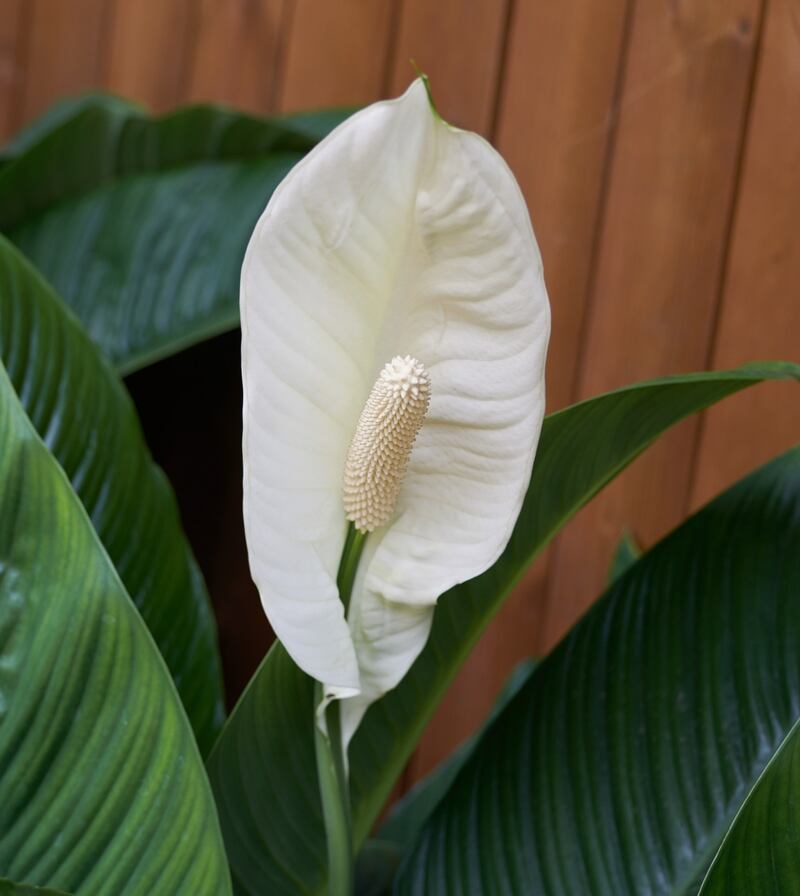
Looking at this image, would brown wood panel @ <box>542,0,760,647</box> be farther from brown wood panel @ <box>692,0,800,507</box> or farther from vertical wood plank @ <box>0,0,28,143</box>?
vertical wood plank @ <box>0,0,28,143</box>

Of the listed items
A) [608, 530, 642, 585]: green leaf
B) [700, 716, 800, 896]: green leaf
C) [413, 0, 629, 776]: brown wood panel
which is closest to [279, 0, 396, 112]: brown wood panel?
[413, 0, 629, 776]: brown wood panel

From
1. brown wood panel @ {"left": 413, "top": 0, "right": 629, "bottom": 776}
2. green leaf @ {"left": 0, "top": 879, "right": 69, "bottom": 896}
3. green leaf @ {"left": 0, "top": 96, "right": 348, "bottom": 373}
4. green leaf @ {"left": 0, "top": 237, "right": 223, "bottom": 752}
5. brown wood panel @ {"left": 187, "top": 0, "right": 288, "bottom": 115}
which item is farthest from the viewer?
brown wood panel @ {"left": 187, "top": 0, "right": 288, "bottom": 115}

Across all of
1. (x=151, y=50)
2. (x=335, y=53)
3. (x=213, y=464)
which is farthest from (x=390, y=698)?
(x=151, y=50)

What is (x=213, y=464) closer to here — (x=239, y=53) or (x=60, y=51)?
(x=239, y=53)

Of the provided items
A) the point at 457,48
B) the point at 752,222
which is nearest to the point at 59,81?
the point at 457,48

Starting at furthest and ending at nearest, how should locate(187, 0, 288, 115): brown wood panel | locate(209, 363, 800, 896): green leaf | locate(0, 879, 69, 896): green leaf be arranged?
locate(187, 0, 288, 115): brown wood panel
locate(209, 363, 800, 896): green leaf
locate(0, 879, 69, 896): green leaf

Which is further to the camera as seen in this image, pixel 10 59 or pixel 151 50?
pixel 10 59

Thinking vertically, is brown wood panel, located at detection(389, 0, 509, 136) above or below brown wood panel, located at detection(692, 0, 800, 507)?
above
